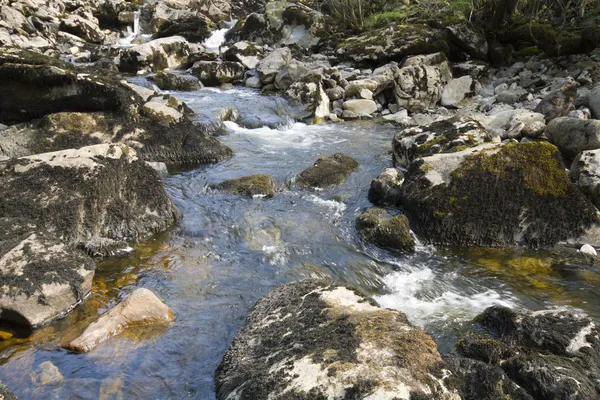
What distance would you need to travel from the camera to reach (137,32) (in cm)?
2875

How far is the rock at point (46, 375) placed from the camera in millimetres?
3836

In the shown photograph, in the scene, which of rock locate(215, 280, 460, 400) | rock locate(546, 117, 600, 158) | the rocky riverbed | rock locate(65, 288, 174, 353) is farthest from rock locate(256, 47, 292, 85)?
rock locate(215, 280, 460, 400)

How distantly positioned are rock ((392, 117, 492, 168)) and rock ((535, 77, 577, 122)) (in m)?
2.74

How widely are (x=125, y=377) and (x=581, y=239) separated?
638cm

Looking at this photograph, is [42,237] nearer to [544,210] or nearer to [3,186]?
[3,186]

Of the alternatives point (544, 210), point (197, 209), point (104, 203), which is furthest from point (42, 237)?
point (544, 210)

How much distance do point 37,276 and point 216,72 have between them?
48.3ft

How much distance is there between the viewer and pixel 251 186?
834cm

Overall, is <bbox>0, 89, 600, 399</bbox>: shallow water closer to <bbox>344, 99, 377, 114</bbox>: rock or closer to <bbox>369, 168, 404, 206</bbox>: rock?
<bbox>369, 168, 404, 206</bbox>: rock

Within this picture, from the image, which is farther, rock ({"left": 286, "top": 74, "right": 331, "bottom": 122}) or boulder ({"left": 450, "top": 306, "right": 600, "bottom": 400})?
rock ({"left": 286, "top": 74, "right": 331, "bottom": 122})

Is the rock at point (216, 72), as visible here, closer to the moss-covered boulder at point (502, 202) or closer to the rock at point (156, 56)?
the rock at point (156, 56)

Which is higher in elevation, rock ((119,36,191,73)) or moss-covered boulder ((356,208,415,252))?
rock ((119,36,191,73))

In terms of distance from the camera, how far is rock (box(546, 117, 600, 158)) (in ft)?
27.2

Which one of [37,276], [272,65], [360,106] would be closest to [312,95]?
[360,106]
